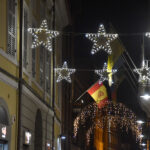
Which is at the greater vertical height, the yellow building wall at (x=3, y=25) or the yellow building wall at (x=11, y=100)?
the yellow building wall at (x=3, y=25)

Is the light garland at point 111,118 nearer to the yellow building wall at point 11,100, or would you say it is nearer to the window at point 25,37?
the window at point 25,37

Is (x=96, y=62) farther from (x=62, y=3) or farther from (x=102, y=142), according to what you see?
(x=62, y=3)

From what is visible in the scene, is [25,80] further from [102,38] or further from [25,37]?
[102,38]

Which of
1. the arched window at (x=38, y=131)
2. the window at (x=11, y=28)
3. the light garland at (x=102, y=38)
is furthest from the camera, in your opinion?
the arched window at (x=38, y=131)

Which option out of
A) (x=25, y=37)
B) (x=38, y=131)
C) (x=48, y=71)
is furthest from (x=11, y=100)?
(x=48, y=71)

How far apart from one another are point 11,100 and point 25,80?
2.57 metres

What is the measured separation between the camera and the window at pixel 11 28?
17047 mm

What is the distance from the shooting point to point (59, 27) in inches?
1396

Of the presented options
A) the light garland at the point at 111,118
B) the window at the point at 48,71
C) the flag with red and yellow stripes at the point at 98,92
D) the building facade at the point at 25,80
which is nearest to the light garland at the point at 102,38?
the building facade at the point at 25,80

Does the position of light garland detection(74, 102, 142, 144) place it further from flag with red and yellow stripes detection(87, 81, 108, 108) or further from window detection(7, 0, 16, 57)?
window detection(7, 0, 16, 57)

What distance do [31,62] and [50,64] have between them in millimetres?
6971

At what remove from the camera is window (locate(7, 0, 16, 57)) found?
17047mm

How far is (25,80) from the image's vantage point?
64.0ft

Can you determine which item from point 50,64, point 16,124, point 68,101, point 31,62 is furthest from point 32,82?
point 68,101
